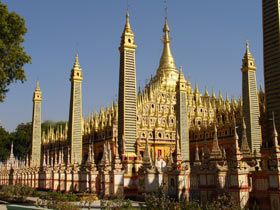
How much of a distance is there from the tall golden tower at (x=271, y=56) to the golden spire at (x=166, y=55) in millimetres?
42667

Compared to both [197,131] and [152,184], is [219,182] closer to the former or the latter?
[152,184]

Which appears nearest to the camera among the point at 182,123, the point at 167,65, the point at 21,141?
the point at 182,123

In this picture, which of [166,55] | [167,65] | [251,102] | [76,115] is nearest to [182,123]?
[251,102]

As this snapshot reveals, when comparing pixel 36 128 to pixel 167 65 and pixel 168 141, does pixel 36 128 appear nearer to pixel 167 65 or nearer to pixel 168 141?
pixel 168 141

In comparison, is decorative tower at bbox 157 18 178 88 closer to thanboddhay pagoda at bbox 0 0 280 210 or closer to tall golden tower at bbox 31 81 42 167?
thanboddhay pagoda at bbox 0 0 280 210

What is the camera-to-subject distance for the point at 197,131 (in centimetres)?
5500

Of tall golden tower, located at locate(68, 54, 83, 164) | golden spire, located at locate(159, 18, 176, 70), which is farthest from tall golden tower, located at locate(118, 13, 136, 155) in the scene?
golden spire, located at locate(159, 18, 176, 70)

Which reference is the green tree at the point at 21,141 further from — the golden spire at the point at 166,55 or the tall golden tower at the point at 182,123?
the tall golden tower at the point at 182,123

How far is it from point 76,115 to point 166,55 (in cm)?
2923

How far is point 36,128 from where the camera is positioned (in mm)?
56406

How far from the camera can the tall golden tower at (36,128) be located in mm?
54984

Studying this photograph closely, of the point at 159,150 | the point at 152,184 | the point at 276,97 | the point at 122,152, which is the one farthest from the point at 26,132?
the point at 276,97

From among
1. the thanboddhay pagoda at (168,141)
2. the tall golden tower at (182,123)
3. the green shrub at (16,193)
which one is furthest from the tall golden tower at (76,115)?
the tall golden tower at (182,123)

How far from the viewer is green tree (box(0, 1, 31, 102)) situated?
24141 millimetres
